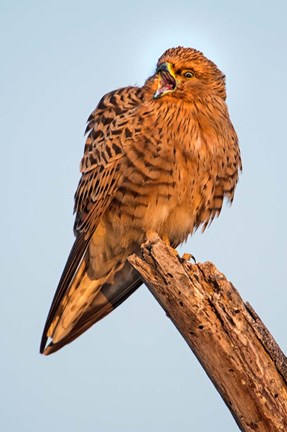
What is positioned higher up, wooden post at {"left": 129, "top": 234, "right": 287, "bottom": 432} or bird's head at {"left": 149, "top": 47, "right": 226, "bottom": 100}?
A: bird's head at {"left": 149, "top": 47, "right": 226, "bottom": 100}

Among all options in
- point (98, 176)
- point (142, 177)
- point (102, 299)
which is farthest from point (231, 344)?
point (102, 299)

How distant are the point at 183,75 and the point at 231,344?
97.9 inches

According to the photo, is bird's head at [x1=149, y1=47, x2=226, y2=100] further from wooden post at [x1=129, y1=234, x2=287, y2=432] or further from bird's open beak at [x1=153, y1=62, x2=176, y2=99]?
wooden post at [x1=129, y1=234, x2=287, y2=432]

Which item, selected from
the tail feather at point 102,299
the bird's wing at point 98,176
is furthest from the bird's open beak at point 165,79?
the tail feather at point 102,299

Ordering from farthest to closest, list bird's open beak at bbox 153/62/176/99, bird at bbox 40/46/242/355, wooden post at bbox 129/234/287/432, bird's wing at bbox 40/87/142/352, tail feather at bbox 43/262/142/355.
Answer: tail feather at bbox 43/262/142/355 → bird's open beak at bbox 153/62/176/99 → bird's wing at bbox 40/87/142/352 → bird at bbox 40/46/242/355 → wooden post at bbox 129/234/287/432

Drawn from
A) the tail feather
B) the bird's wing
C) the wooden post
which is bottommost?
the wooden post

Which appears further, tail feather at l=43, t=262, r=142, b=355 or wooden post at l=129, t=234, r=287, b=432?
tail feather at l=43, t=262, r=142, b=355

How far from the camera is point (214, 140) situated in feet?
17.7

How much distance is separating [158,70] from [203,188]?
2.85 feet

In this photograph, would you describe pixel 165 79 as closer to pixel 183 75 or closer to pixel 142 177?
pixel 183 75

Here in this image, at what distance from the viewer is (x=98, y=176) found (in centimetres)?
546

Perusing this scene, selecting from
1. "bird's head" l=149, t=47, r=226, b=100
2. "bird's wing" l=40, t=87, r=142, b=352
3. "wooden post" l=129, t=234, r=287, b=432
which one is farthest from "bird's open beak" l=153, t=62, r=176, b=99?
"wooden post" l=129, t=234, r=287, b=432

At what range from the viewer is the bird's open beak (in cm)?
550

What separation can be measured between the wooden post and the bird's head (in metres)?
1.88
